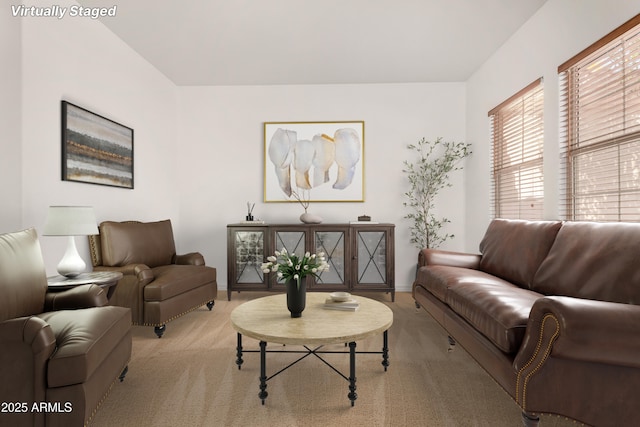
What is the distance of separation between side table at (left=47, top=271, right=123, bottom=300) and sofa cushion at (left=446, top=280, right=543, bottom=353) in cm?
238

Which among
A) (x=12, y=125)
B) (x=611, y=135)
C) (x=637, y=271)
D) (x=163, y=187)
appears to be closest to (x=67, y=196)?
(x=12, y=125)

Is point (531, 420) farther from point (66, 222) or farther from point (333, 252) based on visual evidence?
point (66, 222)

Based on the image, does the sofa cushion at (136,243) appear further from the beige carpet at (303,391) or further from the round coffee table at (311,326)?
the round coffee table at (311,326)

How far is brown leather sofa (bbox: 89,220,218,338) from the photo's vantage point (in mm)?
2734

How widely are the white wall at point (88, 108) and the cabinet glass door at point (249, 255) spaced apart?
3.61ft

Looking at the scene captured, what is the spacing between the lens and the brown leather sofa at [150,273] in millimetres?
2734

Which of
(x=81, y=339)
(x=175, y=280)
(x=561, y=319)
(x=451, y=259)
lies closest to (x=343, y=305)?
A: (x=561, y=319)

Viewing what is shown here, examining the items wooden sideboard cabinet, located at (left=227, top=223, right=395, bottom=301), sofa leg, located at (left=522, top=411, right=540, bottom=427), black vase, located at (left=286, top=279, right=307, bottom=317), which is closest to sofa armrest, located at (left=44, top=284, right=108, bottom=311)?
black vase, located at (left=286, top=279, right=307, bottom=317)

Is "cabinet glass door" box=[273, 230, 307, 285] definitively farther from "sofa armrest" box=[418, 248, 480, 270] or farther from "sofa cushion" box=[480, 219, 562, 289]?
"sofa cushion" box=[480, 219, 562, 289]

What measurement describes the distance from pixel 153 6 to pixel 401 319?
3573 mm

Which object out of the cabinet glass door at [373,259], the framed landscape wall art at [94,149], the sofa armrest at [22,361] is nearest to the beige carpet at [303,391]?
the sofa armrest at [22,361]

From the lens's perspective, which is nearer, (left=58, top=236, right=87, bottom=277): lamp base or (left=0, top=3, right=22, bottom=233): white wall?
(left=0, top=3, right=22, bottom=233): white wall

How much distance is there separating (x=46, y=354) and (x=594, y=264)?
2662 millimetres

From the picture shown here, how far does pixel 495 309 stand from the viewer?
174cm
